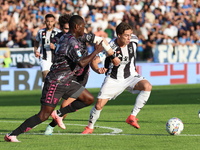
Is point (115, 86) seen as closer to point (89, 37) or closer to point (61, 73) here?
point (89, 37)

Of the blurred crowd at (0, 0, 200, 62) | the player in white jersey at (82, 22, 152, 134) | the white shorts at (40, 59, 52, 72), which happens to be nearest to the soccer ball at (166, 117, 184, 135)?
the player in white jersey at (82, 22, 152, 134)

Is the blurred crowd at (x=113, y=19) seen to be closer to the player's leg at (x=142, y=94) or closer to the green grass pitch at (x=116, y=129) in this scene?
the green grass pitch at (x=116, y=129)

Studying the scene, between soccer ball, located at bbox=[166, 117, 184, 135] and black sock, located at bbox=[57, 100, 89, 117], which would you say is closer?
soccer ball, located at bbox=[166, 117, 184, 135]

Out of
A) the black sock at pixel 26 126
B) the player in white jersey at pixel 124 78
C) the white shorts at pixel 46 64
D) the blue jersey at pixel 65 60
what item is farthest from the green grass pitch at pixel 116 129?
the white shorts at pixel 46 64

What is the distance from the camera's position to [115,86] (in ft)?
30.8

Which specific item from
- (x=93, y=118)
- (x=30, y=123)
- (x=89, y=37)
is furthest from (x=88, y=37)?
(x=30, y=123)

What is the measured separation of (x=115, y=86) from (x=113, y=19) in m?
16.2

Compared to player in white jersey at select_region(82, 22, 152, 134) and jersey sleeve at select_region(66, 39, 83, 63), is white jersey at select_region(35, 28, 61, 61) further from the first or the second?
jersey sleeve at select_region(66, 39, 83, 63)

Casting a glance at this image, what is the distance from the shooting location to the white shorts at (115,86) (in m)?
9.26

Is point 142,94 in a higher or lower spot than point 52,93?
lower

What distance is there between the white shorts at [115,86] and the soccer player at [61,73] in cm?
145

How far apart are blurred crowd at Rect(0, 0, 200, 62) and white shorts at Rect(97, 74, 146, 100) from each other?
13.7m

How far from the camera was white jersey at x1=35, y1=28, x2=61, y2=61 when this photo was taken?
12676 millimetres

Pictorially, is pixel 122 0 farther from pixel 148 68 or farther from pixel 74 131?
pixel 74 131
